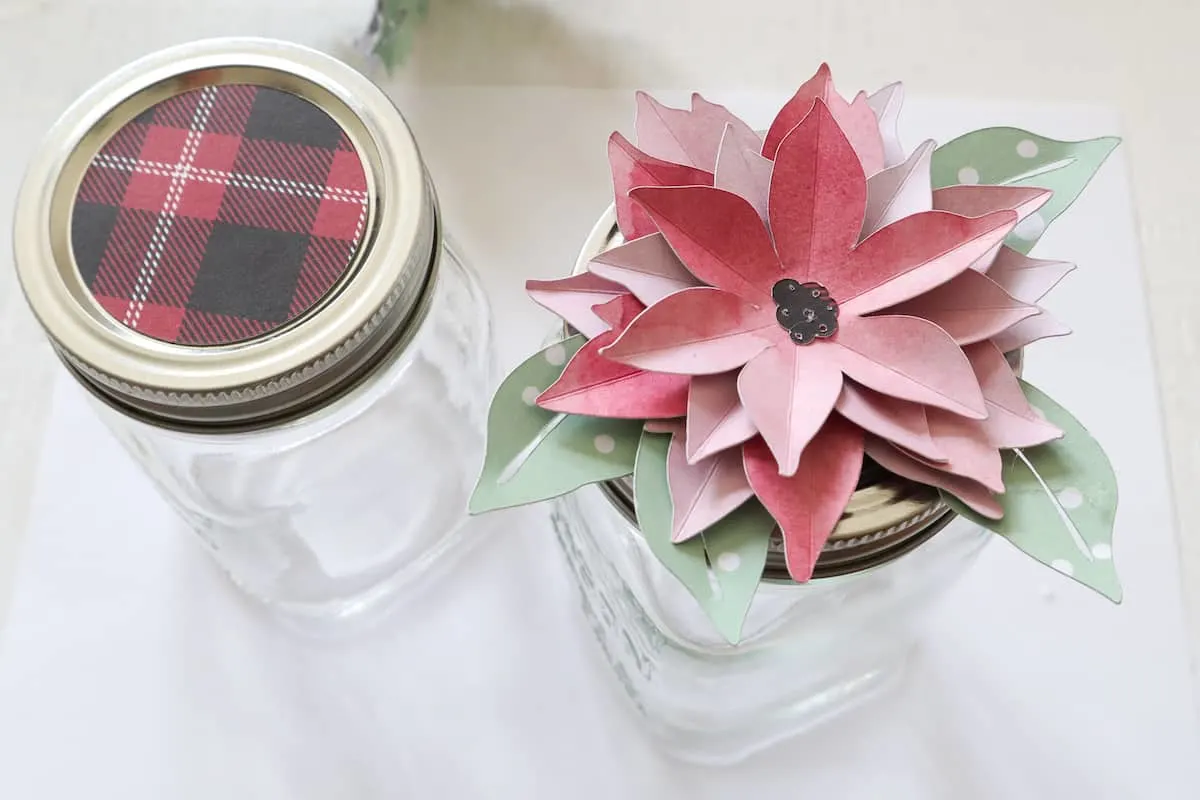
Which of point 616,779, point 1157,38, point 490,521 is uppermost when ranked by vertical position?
point 1157,38

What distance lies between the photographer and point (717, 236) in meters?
0.26

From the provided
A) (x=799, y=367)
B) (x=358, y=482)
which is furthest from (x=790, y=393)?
(x=358, y=482)

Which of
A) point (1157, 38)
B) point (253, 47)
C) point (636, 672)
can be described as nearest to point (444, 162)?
point (253, 47)

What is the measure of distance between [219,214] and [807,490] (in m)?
0.21

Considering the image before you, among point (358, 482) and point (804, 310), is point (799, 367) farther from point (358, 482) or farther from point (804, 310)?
point (358, 482)

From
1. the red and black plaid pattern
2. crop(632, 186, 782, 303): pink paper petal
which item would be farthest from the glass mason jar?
crop(632, 186, 782, 303): pink paper petal

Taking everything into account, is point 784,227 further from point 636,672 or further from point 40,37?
point 40,37

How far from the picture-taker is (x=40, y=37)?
0.59 metres

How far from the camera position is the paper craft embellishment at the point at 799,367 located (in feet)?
0.83

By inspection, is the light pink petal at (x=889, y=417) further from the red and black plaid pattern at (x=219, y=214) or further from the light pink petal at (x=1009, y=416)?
the red and black plaid pattern at (x=219, y=214)

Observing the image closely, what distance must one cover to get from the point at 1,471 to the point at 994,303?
449 millimetres

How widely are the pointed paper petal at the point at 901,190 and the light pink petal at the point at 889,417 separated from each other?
43mm

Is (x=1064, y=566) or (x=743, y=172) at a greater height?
(x=743, y=172)

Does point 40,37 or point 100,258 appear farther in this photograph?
point 40,37
